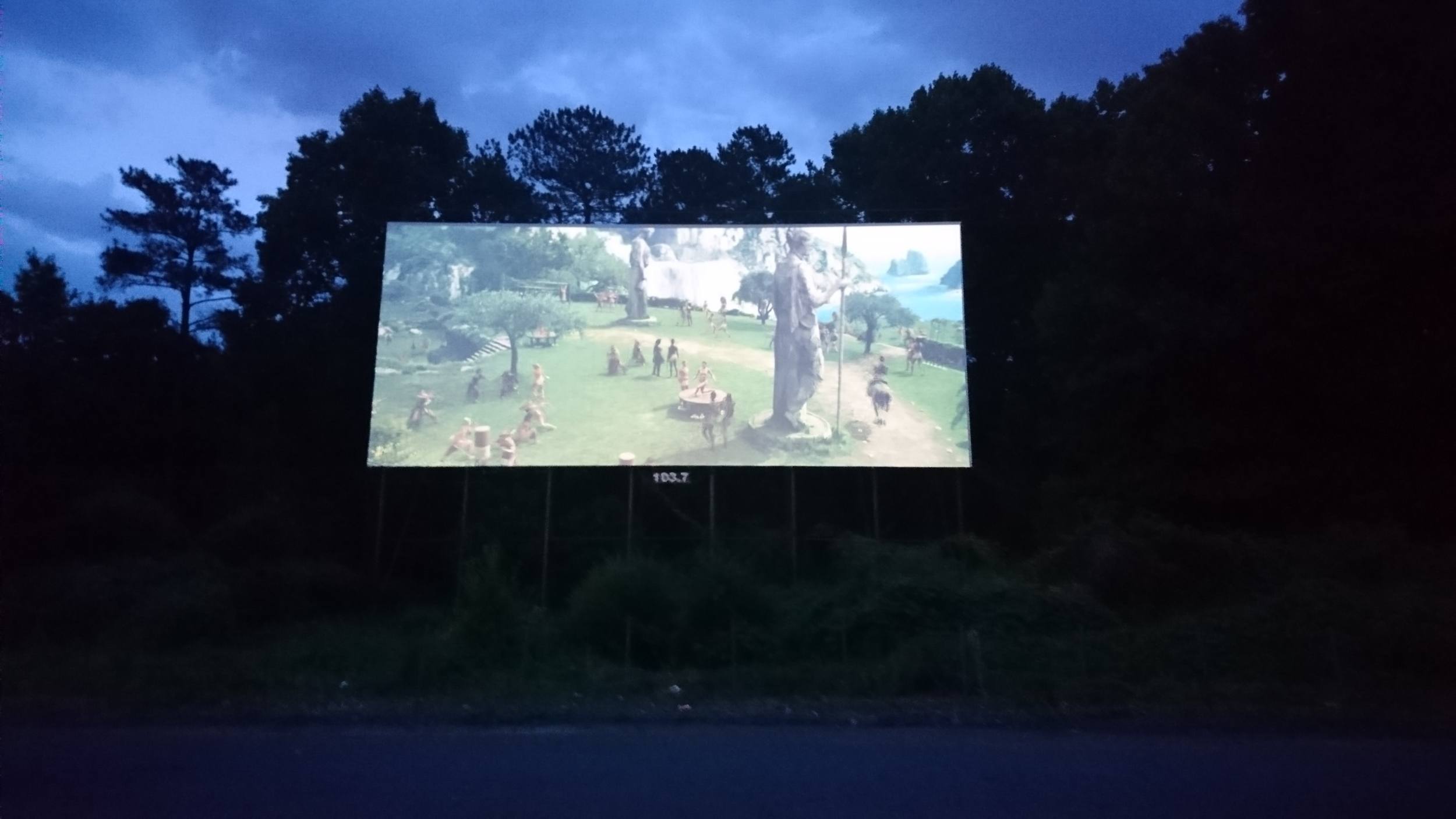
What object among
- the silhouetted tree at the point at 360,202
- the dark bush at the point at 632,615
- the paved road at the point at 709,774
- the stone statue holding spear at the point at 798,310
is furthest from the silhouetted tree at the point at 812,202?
the paved road at the point at 709,774

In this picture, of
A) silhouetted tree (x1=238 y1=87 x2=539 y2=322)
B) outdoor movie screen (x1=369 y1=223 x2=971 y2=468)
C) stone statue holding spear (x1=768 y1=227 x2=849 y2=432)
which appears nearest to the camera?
outdoor movie screen (x1=369 y1=223 x2=971 y2=468)

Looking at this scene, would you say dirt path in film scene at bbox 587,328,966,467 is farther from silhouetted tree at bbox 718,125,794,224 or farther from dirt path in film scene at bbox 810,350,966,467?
silhouetted tree at bbox 718,125,794,224

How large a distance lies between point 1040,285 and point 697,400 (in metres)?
14.5

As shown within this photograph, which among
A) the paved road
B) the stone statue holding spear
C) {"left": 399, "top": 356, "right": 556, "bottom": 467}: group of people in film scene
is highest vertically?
the stone statue holding spear

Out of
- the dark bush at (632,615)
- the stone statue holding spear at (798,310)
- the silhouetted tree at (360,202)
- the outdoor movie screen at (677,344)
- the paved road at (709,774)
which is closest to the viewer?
the paved road at (709,774)

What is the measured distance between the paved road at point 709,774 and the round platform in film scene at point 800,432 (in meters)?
11.4

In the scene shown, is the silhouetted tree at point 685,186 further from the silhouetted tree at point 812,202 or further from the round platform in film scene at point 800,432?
the round platform in film scene at point 800,432

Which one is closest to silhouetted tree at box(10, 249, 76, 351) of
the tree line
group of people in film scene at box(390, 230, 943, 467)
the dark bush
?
the tree line

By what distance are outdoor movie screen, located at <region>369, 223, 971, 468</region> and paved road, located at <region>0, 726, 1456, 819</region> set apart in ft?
37.2

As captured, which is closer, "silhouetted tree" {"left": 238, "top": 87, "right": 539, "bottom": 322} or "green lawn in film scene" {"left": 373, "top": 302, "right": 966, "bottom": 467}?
"green lawn in film scene" {"left": 373, "top": 302, "right": 966, "bottom": 467}

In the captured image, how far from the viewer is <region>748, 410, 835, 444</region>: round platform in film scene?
76.3 feet

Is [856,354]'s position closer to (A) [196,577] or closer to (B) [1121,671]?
(B) [1121,671]

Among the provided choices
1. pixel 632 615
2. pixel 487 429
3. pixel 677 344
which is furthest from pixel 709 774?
pixel 677 344

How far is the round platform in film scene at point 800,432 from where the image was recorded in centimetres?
2325
